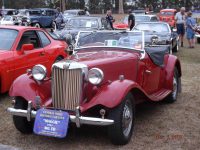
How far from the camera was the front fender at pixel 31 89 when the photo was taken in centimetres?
563

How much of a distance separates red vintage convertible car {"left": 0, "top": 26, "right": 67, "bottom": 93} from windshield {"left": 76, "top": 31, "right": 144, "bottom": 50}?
5.63 feet

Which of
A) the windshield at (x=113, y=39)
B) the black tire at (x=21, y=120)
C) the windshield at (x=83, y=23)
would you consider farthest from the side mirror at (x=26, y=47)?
the windshield at (x=83, y=23)

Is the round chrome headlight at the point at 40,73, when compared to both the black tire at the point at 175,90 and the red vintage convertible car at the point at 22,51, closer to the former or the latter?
the red vintage convertible car at the point at 22,51

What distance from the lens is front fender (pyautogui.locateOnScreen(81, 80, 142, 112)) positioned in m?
5.24

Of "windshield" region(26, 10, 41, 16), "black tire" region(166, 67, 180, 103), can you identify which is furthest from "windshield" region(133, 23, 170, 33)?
"windshield" region(26, 10, 41, 16)

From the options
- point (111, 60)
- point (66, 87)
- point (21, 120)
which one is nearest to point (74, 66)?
point (66, 87)

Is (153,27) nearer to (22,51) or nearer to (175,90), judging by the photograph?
(175,90)

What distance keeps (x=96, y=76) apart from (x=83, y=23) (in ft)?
36.4

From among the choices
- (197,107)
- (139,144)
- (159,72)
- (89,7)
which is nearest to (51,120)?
(139,144)

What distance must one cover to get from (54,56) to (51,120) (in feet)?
15.2

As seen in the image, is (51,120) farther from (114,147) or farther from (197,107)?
(197,107)

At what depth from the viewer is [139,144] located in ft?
18.3

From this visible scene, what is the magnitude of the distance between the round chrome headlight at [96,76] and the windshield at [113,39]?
1.48m

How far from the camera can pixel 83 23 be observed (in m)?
16.3
